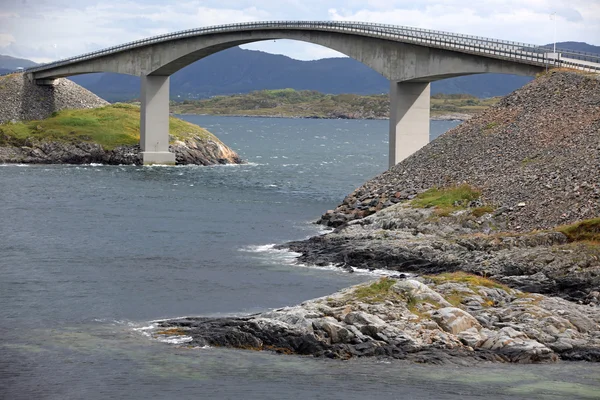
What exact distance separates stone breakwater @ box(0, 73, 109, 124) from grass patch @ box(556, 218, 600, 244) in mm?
91128

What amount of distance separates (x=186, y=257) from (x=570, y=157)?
73.1ft

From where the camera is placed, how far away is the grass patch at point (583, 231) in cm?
4556

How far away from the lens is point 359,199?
65.4m

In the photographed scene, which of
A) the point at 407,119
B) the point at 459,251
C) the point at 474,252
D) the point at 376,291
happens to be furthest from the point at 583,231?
the point at 407,119

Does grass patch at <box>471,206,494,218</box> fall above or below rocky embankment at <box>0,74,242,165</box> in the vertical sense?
below

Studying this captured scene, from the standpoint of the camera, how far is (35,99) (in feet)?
431

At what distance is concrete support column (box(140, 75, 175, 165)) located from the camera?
112 m

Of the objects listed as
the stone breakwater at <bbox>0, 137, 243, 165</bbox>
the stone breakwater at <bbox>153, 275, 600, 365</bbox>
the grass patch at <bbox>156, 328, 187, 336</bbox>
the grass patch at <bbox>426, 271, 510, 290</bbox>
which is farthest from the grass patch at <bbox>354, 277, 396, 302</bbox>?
the stone breakwater at <bbox>0, 137, 243, 165</bbox>

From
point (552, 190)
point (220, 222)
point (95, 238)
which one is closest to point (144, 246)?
point (95, 238)

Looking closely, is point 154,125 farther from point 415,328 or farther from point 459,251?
point 415,328

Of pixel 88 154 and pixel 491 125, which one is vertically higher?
pixel 491 125

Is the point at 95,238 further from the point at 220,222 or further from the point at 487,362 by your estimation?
the point at 487,362

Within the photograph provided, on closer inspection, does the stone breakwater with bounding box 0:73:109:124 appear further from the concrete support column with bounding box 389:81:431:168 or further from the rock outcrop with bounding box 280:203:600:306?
the rock outcrop with bounding box 280:203:600:306

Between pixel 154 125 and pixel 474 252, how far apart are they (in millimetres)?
70589
